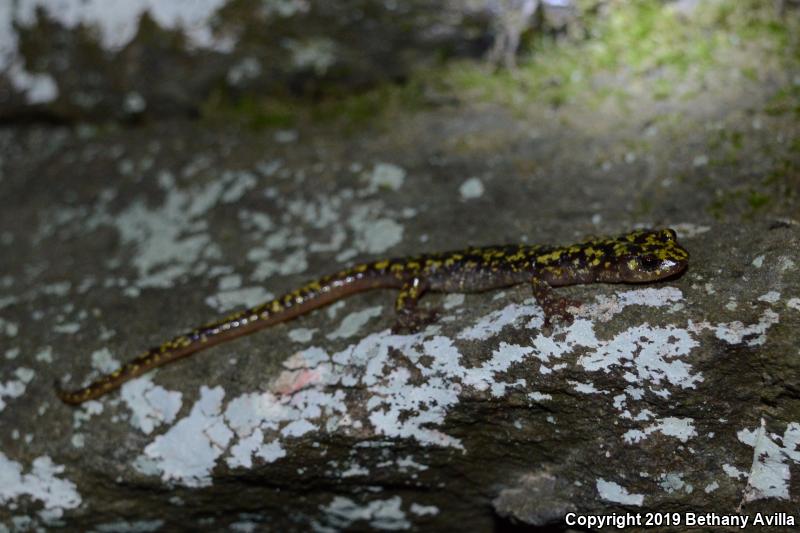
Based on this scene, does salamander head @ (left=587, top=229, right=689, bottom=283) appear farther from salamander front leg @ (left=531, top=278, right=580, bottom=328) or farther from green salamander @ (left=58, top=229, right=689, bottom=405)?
salamander front leg @ (left=531, top=278, right=580, bottom=328)

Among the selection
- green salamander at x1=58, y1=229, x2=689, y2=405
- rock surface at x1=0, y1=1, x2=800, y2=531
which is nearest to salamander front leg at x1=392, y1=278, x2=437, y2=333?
green salamander at x1=58, y1=229, x2=689, y2=405

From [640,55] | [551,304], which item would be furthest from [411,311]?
[640,55]

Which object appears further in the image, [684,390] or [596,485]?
[596,485]

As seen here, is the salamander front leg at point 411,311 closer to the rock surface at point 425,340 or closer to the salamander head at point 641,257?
the rock surface at point 425,340

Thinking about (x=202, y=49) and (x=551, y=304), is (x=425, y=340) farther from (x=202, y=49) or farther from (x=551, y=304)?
(x=202, y=49)

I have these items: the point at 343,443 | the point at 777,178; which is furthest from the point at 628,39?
the point at 343,443

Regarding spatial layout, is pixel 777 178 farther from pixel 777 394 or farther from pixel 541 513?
pixel 541 513

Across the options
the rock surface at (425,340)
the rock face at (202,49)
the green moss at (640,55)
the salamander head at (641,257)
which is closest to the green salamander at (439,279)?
the salamander head at (641,257)
